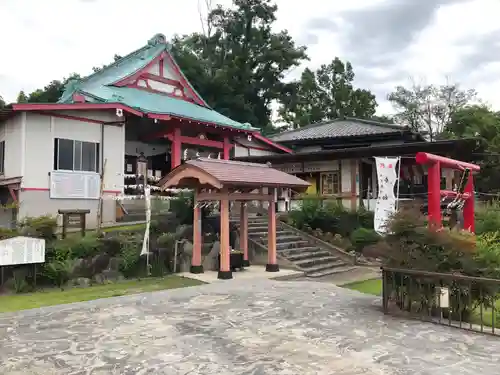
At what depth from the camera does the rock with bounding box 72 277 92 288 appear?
11984 mm

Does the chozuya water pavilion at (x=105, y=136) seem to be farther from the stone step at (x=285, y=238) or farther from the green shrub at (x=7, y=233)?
the stone step at (x=285, y=238)

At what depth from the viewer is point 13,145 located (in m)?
15.6

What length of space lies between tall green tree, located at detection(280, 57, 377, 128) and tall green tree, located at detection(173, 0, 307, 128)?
2255mm

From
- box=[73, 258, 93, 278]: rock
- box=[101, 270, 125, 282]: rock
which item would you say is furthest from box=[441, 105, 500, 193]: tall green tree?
box=[73, 258, 93, 278]: rock

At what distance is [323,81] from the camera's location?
52.9 metres

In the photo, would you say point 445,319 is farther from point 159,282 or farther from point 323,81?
point 323,81

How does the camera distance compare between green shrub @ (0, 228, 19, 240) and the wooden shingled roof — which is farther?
the wooden shingled roof

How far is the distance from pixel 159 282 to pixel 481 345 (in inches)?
331

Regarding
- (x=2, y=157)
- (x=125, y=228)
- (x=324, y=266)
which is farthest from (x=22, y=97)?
(x=324, y=266)

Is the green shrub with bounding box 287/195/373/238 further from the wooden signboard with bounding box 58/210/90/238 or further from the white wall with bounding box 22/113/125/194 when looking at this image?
the wooden signboard with bounding box 58/210/90/238

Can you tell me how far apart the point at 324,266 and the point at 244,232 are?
3.06 metres

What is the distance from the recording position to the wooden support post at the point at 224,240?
12719mm

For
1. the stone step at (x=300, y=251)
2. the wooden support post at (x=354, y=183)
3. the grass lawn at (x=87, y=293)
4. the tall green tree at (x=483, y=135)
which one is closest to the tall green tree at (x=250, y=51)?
the tall green tree at (x=483, y=135)

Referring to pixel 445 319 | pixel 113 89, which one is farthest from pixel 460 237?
pixel 113 89
